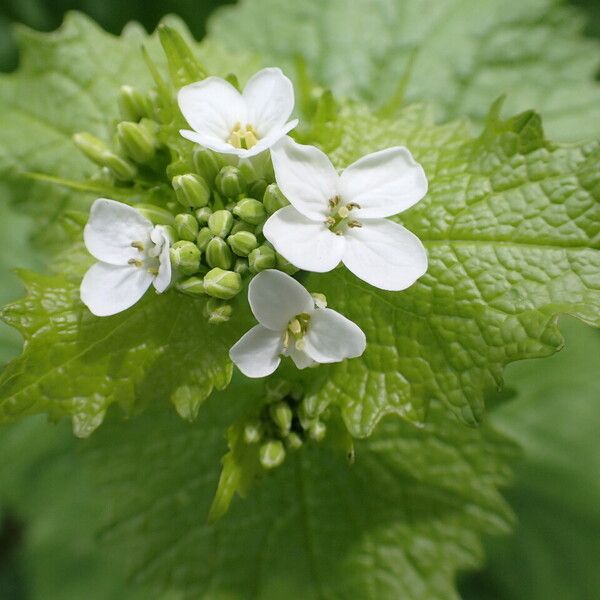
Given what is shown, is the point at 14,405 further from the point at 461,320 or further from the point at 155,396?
the point at 461,320

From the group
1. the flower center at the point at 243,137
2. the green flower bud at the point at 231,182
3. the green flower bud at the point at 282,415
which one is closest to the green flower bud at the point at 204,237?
the green flower bud at the point at 231,182

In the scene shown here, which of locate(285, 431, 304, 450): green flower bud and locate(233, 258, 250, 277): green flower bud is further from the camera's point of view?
locate(285, 431, 304, 450): green flower bud

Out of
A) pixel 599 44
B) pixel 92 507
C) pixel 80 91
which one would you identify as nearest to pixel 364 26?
pixel 599 44

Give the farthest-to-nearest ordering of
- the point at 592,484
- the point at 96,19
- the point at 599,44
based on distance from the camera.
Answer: the point at 96,19, the point at 592,484, the point at 599,44

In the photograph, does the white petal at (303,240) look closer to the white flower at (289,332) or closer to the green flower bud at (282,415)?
the white flower at (289,332)

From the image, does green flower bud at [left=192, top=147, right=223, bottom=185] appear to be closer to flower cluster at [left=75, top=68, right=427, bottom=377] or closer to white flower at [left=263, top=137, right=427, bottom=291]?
flower cluster at [left=75, top=68, right=427, bottom=377]

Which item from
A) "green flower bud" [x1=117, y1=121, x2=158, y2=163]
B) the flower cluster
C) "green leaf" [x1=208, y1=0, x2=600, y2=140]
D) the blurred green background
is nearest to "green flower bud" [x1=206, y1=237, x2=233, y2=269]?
the flower cluster

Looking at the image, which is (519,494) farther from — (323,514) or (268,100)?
(268,100)
